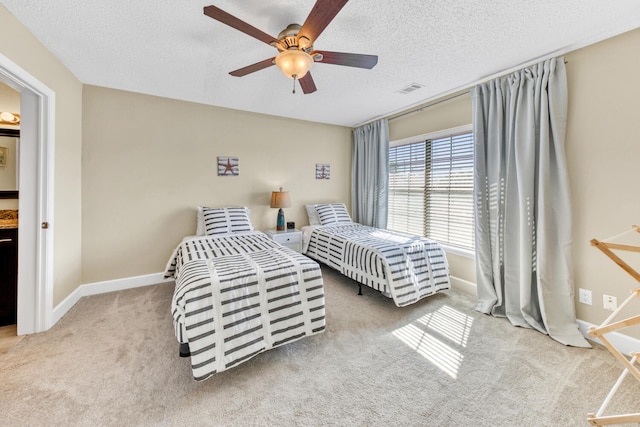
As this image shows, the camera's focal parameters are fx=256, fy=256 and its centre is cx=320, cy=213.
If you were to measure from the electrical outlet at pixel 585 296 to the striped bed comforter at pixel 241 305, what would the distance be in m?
2.16

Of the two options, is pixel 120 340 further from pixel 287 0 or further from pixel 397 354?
pixel 287 0

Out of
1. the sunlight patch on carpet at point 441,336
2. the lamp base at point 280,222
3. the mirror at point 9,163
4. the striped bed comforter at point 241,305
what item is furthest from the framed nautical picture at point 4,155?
the sunlight patch on carpet at point 441,336

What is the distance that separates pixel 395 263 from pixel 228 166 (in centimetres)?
261

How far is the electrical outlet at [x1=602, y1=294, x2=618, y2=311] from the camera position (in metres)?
1.97

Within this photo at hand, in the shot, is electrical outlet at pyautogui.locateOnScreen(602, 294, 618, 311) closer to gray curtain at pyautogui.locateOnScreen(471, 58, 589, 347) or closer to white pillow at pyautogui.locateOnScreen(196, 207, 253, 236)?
gray curtain at pyautogui.locateOnScreen(471, 58, 589, 347)

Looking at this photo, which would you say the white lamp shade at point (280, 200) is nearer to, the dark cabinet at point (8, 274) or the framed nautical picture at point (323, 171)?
the framed nautical picture at point (323, 171)

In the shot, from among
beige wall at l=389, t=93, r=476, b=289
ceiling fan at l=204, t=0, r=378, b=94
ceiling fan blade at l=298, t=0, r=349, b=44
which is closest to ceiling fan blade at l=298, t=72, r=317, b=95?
ceiling fan at l=204, t=0, r=378, b=94

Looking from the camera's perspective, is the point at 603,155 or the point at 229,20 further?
the point at 603,155

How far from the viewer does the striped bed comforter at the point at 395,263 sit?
2.56 meters

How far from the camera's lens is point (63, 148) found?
2430 mm

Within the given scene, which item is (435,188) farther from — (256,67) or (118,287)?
(118,287)

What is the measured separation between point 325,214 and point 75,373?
316 cm

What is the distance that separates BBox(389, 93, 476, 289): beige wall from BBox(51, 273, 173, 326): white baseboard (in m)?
3.67

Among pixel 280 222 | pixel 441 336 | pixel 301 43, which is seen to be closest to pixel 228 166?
pixel 280 222
